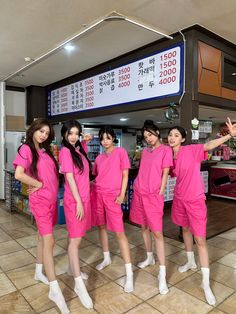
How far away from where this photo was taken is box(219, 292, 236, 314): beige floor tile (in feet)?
6.69

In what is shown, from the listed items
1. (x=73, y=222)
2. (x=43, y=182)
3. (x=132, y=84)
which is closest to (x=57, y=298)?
(x=73, y=222)

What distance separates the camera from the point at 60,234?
379cm

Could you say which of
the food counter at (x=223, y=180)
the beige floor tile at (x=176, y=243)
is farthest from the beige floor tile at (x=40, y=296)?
the food counter at (x=223, y=180)

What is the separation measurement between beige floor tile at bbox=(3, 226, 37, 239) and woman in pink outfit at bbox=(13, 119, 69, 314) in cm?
182

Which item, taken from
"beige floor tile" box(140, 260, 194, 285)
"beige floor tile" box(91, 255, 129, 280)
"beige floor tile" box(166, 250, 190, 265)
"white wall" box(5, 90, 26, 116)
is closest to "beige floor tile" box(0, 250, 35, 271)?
"beige floor tile" box(91, 255, 129, 280)

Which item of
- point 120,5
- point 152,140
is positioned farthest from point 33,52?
point 152,140

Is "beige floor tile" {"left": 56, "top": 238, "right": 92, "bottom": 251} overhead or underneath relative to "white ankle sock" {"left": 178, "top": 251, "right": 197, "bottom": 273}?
underneath

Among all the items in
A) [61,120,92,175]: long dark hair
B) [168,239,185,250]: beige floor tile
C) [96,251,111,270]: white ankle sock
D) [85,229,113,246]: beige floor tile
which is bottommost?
[85,229,113,246]: beige floor tile

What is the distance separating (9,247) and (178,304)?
89.4 inches

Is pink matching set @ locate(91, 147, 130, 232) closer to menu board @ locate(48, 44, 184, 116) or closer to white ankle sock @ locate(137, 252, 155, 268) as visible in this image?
white ankle sock @ locate(137, 252, 155, 268)

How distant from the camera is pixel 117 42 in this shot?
3.54 meters

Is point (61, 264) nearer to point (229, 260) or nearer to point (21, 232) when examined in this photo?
point (21, 232)

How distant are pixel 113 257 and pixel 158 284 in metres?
0.74

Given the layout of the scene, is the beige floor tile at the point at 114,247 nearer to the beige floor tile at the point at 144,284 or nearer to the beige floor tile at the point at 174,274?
the beige floor tile at the point at 144,284
